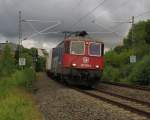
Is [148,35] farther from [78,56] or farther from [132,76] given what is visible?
[78,56]

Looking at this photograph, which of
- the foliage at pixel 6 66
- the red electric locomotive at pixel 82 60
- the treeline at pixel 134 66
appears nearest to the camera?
the red electric locomotive at pixel 82 60

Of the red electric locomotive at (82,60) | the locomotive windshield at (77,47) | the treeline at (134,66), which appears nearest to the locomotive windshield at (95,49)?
the red electric locomotive at (82,60)

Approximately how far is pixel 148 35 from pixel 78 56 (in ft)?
165

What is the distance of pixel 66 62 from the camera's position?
29.9 metres

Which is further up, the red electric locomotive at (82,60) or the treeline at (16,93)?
the red electric locomotive at (82,60)

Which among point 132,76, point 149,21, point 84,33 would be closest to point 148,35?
point 149,21

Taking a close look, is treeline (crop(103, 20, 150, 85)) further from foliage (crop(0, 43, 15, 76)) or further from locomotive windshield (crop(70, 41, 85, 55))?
foliage (crop(0, 43, 15, 76))

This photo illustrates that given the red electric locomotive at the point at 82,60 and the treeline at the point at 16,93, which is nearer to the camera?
the treeline at the point at 16,93

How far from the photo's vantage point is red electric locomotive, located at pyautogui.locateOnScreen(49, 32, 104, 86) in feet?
97.9

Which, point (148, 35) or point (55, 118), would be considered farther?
point (148, 35)

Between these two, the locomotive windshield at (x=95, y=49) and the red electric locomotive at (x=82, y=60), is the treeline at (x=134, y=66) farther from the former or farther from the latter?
the red electric locomotive at (x=82, y=60)

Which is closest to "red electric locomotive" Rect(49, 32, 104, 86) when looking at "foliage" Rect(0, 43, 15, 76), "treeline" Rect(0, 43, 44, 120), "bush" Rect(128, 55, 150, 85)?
"treeline" Rect(0, 43, 44, 120)

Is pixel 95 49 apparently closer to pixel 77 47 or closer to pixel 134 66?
pixel 77 47

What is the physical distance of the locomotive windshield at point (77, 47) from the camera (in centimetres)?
3028
